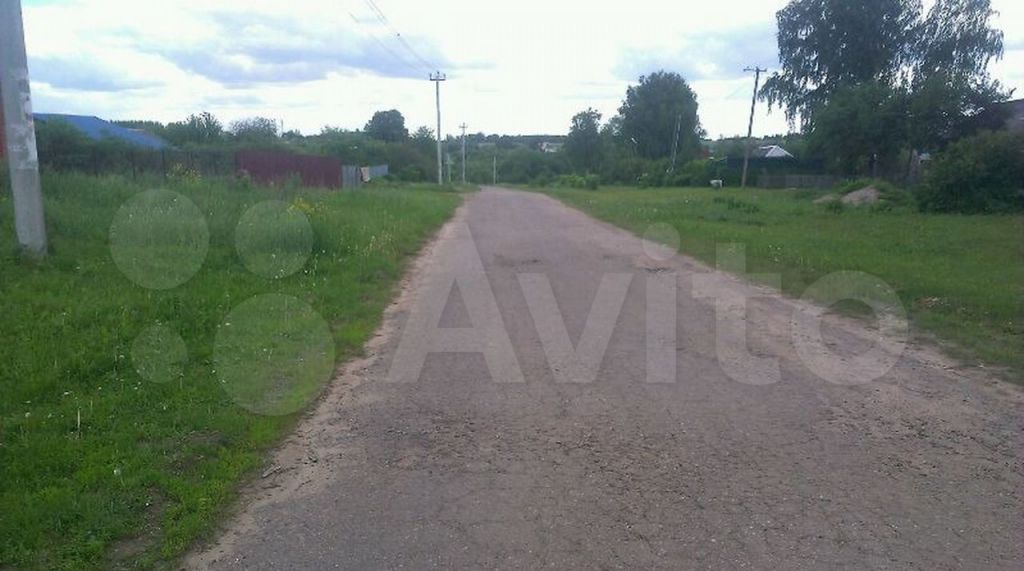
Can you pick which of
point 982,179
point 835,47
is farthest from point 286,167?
point 835,47

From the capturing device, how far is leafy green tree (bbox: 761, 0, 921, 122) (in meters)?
44.8

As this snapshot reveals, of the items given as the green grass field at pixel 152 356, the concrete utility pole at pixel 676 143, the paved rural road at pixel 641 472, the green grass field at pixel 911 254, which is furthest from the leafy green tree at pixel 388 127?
the paved rural road at pixel 641 472

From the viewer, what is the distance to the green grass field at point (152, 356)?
417 centimetres

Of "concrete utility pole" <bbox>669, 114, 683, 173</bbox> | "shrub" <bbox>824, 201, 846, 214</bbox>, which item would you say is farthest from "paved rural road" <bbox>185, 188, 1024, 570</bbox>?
"concrete utility pole" <bbox>669, 114, 683, 173</bbox>

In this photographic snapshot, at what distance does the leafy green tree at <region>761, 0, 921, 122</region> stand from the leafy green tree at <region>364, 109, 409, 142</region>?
1860 inches

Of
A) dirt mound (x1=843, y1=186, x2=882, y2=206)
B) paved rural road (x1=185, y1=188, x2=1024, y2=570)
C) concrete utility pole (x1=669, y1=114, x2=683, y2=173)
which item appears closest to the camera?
paved rural road (x1=185, y1=188, x2=1024, y2=570)

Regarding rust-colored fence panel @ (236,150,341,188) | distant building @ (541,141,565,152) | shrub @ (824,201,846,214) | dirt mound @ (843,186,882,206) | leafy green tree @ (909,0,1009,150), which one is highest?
leafy green tree @ (909,0,1009,150)

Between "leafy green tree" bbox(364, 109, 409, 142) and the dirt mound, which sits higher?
"leafy green tree" bbox(364, 109, 409, 142)

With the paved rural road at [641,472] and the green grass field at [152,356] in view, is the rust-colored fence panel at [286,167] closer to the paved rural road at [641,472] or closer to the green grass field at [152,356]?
the green grass field at [152,356]

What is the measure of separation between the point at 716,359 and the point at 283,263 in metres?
6.56

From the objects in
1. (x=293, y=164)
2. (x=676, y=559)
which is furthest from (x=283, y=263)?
(x=293, y=164)

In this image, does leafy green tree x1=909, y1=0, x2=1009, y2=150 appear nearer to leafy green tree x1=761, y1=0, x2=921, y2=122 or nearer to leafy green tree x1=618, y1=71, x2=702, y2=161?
leafy green tree x1=761, y1=0, x2=921, y2=122

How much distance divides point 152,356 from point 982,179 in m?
26.8

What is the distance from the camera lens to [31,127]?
9594 millimetres
